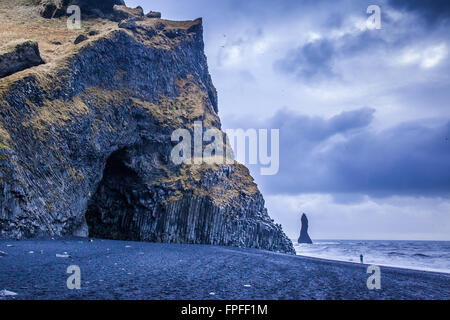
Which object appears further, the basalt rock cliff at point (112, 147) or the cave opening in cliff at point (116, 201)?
the cave opening in cliff at point (116, 201)

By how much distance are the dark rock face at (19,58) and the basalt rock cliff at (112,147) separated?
1609 mm

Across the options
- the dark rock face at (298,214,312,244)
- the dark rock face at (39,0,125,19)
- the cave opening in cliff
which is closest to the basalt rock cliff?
the cave opening in cliff

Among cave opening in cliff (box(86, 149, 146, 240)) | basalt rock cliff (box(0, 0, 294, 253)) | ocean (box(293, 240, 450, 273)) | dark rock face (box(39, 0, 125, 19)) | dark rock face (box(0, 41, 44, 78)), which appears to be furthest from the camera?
dark rock face (box(39, 0, 125, 19))

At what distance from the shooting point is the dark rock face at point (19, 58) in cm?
2497

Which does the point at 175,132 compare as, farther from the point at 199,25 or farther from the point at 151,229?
the point at 199,25

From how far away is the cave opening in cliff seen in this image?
33.1 metres

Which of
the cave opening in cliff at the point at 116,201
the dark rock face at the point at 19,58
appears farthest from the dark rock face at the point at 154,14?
the cave opening in cliff at the point at 116,201

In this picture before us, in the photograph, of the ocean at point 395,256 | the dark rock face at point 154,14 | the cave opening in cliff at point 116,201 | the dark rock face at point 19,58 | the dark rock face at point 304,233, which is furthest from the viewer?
the dark rock face at point 304,233

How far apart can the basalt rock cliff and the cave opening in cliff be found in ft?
0.40

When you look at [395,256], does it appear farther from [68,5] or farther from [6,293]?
[68,5]

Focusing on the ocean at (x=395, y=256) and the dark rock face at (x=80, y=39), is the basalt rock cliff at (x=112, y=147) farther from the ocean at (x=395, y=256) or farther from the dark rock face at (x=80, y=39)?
the ocean at (x=395, y=256)

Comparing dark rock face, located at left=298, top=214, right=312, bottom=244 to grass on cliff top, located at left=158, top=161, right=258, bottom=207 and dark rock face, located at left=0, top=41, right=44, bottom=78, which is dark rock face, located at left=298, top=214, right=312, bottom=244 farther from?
dark rock face, located at left=0, top=41, right=44, bottom=78

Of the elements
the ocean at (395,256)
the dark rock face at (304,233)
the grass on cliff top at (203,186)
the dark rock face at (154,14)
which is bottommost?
the dark rock face at (304,233)
